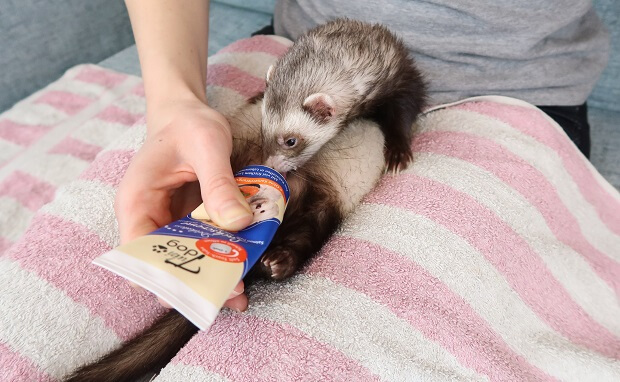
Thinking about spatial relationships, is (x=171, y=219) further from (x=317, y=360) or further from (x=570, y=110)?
(x=570, y=110)

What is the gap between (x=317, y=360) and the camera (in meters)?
0.54

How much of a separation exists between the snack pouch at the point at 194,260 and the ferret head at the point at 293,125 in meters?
0.36

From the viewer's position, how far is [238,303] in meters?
0.58

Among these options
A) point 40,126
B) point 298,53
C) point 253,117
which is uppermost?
point 298,53

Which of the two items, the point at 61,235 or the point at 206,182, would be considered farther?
the point at 61,235

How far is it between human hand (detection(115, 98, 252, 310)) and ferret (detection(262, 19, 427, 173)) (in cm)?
24

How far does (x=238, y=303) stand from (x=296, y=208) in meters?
0.23

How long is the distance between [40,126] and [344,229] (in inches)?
33.0

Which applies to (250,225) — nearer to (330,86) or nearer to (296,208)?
(296,208)

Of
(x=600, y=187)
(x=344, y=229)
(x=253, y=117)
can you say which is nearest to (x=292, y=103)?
(x=253, y=117)

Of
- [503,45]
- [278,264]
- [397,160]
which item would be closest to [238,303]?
[278,264]

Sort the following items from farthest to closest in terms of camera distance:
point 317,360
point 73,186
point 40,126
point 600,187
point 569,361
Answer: point 40,126 < point 600,187 < point 73,186 < point 569,361 < point 317,360

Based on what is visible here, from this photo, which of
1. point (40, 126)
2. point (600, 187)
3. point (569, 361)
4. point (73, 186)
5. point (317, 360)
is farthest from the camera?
point (40, 126)

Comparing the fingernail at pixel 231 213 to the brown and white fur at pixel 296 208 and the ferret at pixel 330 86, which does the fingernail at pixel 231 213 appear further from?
the ferret at pixel 330 86
